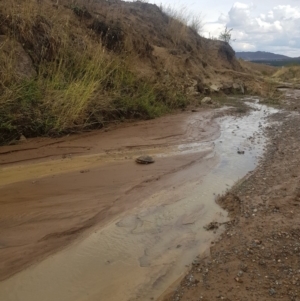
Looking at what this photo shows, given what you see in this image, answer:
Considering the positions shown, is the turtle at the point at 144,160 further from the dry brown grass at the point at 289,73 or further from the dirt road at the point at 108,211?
the dry brown grass at the point at 289,73

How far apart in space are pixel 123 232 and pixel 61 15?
7530 millimetres

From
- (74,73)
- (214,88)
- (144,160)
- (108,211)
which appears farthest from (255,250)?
(214,88)

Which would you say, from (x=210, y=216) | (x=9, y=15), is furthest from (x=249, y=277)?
(x=9, y=15)

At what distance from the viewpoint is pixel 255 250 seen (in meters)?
2.87

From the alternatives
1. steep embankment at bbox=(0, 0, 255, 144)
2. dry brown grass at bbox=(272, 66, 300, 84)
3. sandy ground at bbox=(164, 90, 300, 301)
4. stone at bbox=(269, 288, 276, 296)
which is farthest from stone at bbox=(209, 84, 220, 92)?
dry brown grass at bbox=(272, 66, 300, 84)

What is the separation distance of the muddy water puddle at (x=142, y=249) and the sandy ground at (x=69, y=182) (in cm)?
14

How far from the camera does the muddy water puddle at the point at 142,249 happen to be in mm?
2508

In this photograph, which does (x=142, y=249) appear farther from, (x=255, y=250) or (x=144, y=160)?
(x=144, y=160)

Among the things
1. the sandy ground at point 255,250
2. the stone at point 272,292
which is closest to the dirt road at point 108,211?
the sandy ground at point 255,250

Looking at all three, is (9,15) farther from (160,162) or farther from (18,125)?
(160,162)

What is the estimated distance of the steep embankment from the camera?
5863 millimetres

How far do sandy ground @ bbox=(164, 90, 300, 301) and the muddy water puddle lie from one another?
16 cm

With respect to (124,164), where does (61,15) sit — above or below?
above

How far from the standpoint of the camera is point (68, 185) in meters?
4.25
